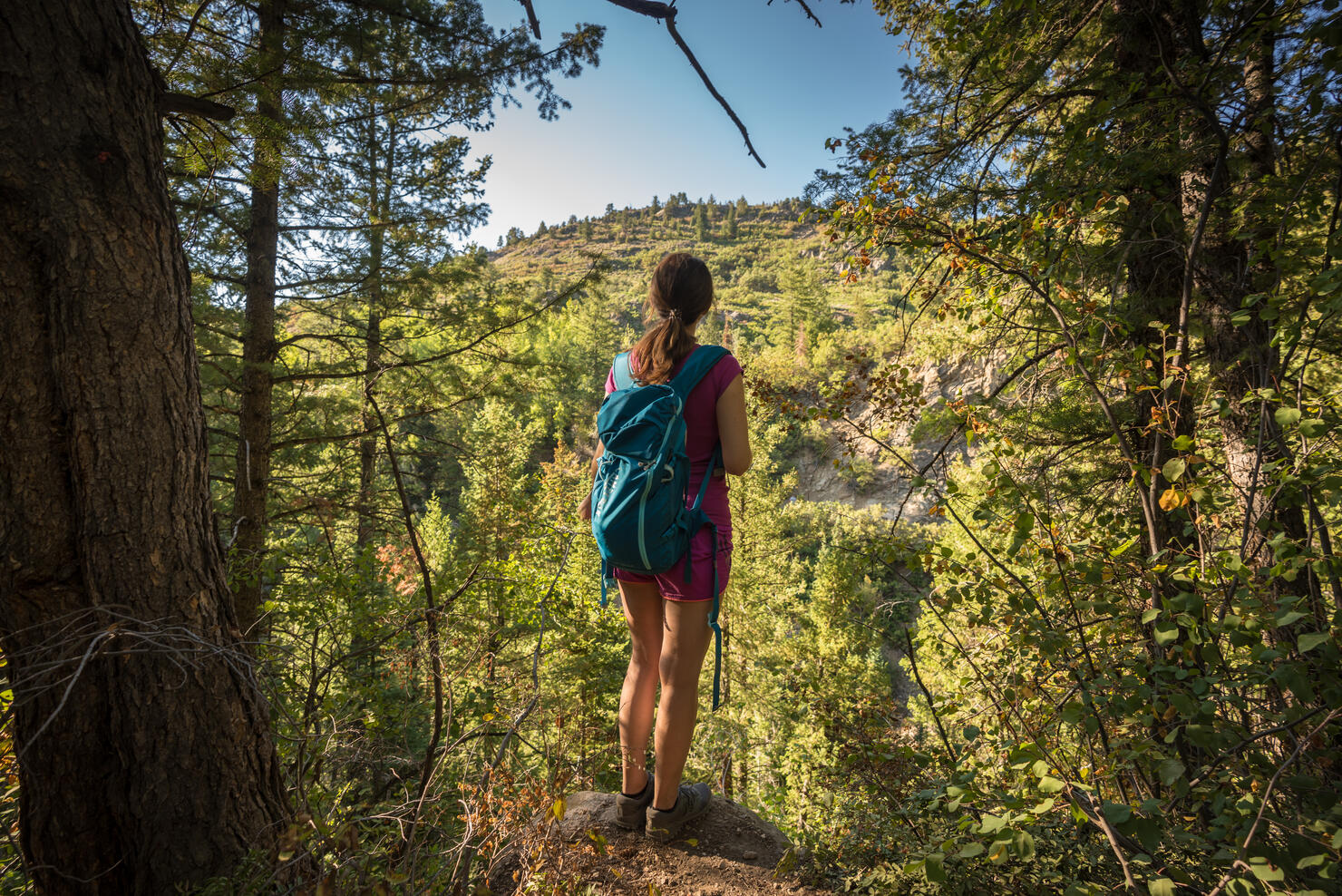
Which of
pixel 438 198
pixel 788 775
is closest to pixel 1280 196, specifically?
pixel 788 775

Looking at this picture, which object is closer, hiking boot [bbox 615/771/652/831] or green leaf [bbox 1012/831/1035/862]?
green leaf [bbox 1012/831/1035/862]

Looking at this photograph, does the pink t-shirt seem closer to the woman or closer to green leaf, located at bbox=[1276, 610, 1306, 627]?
the woman

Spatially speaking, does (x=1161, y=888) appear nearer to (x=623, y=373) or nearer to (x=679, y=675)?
(x=679, y=675)

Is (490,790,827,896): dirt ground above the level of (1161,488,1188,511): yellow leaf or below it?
below

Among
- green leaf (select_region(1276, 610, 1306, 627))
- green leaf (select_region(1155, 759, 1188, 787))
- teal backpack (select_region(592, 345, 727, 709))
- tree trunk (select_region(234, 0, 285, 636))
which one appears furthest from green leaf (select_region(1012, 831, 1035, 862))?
tree trunk (select_region(234, 0, 285, 636))

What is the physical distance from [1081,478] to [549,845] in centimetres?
409

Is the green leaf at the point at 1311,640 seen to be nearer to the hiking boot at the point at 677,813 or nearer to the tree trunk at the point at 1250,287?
the tree trunk at the point at 1250,287

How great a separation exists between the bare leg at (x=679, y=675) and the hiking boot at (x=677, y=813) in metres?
0.26

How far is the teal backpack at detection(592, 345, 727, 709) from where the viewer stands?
1.68 m

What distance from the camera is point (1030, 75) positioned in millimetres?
2787

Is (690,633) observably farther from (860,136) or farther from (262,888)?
(860,136)

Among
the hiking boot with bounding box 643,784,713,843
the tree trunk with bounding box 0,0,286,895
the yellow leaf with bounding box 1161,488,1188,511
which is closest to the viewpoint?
the tree trunk with bounding box 0,0,286,895

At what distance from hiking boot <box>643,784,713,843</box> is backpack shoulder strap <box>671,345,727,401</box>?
5.05ft

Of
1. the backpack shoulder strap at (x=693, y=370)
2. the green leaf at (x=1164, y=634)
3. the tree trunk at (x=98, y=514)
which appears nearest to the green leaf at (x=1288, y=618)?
the green leaf at (x=1164, y=634)
